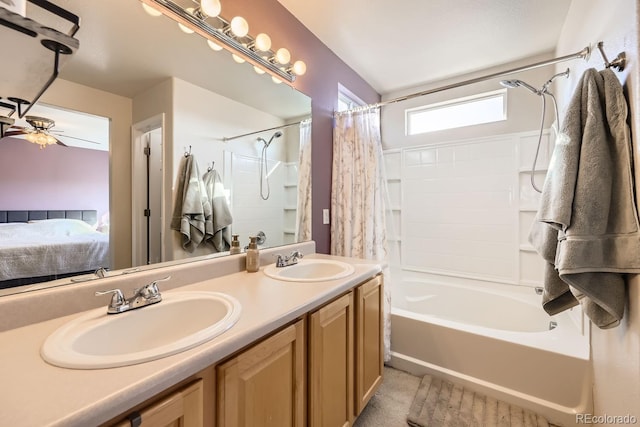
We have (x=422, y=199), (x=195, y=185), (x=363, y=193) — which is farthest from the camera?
(x=422, y=199)

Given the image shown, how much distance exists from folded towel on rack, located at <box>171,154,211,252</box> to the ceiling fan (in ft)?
1.42

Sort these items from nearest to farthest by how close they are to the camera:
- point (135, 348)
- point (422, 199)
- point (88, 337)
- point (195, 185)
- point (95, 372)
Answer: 1. point (95, 372)
2. point (88, 337)
3. point (135, 348)
4. point (195, 185)
5. point (422, 199)

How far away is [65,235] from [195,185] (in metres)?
0.51

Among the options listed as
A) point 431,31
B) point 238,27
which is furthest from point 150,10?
point 431,31

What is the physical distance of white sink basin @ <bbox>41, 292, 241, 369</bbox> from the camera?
0.59m

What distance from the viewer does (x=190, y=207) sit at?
4.15ft

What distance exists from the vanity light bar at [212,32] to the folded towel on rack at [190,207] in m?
0.61

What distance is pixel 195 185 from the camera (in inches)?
50.5

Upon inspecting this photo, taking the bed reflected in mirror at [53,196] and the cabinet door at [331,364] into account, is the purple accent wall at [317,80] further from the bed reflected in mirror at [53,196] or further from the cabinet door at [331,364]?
the bed reflected in mirror at [53,196]

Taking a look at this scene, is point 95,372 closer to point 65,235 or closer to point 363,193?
point 65,235

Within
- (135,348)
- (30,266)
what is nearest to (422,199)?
(135,348)

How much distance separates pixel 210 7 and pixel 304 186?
112 centimetres

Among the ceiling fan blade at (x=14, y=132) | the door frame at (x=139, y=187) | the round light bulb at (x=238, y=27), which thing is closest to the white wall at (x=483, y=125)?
the round light bulb at (x=238, y=27)

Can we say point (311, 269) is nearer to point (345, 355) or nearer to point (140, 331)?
point (345, 355)
